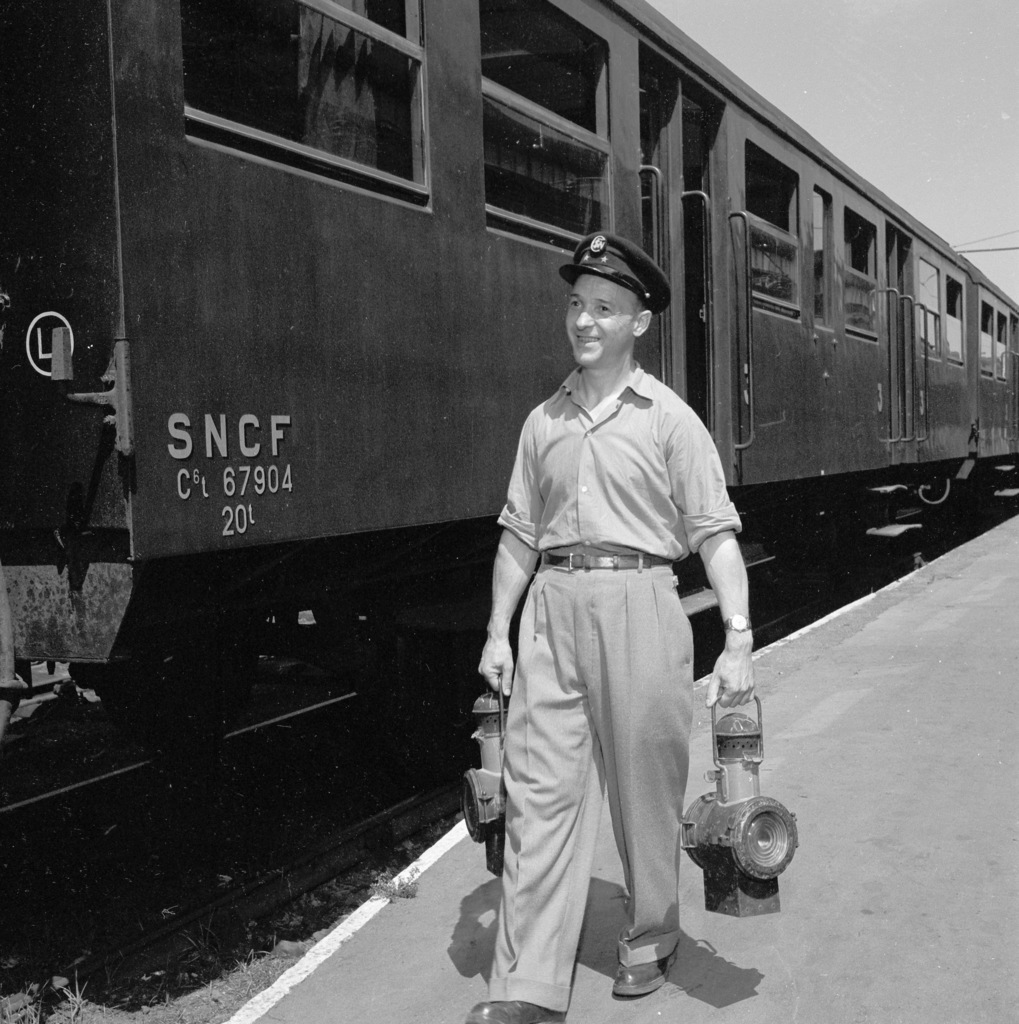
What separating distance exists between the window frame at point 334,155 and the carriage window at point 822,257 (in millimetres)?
4675

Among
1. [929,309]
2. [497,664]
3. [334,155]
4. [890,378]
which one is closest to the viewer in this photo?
[497,664]

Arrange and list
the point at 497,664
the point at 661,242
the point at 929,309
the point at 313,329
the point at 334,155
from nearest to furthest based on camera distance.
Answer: the point at 497,664 < the point at 313,329 < the point at 334,155 < the point at 661,242 < the point at 929,309

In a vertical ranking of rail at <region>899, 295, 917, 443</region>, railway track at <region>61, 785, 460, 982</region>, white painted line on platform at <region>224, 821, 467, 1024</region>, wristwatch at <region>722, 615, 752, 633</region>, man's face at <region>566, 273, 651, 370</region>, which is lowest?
railway track at <region>61, 785, 460, 982</region>

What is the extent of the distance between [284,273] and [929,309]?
10.0 metres

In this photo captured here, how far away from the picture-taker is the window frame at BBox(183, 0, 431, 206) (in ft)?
11.5

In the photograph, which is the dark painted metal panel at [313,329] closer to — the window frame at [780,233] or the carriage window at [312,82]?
the carriage window at [312,82]

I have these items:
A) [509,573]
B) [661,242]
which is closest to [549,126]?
[661,242]

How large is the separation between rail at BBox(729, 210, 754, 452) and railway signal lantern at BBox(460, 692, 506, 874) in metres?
3.94

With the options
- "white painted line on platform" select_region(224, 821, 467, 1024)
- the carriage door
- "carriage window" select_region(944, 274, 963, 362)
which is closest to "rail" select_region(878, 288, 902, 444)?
"carriage window" select_region(944, 274, 963, 362)

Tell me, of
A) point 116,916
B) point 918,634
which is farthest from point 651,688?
point 918,634

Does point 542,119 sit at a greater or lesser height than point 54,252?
greater

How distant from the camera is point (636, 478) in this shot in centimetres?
296

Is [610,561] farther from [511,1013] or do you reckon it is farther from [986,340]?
[986,340]

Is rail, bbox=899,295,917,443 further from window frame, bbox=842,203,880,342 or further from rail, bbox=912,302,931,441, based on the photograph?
window frame, bbox=842,203,880,342
